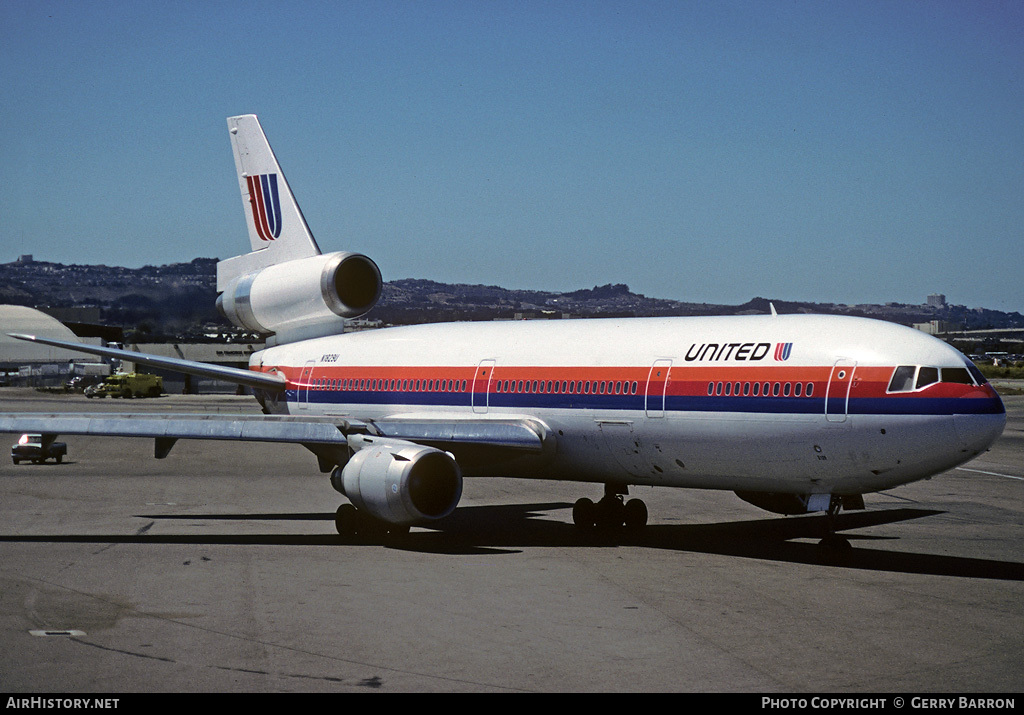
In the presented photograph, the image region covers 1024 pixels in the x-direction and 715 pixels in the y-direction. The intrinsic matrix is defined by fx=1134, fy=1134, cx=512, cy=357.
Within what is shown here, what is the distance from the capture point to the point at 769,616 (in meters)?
15.2

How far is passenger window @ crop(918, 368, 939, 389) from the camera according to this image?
1784cm

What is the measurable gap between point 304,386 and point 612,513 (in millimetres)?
9420

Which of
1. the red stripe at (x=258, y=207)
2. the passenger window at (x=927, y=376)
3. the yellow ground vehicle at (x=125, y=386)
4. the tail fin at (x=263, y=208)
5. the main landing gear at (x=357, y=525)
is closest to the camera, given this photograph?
the passenger window at (x=927, y=376)

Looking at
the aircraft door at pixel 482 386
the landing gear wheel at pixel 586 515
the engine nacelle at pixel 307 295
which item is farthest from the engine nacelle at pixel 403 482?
the engine nacelle at pixel 307 295

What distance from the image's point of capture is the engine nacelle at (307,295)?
94.7 feet

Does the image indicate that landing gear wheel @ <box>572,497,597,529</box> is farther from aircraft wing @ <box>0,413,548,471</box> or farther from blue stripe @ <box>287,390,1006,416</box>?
blue stripe @ <box>287,390,1006,416</box>

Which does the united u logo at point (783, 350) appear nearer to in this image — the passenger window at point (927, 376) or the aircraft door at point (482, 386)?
the passenger window at point (927, 376)

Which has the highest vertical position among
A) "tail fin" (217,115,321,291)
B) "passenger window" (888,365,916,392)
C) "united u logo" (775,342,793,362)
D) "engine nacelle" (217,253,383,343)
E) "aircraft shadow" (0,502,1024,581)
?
"tail fin" (217,115,321,291)

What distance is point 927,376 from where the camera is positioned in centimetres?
1791

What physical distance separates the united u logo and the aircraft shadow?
3598 mm

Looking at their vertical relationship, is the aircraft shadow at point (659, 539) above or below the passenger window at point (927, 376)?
below

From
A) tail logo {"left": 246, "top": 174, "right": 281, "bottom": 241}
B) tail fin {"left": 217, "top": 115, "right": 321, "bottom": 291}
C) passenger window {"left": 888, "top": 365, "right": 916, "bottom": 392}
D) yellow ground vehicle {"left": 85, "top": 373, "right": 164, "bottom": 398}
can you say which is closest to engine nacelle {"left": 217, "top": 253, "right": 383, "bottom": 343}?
tail fin {"left": 217, "top": 115, "right": 321, "bottom": 291}

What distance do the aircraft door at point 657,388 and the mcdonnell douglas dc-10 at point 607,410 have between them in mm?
36
